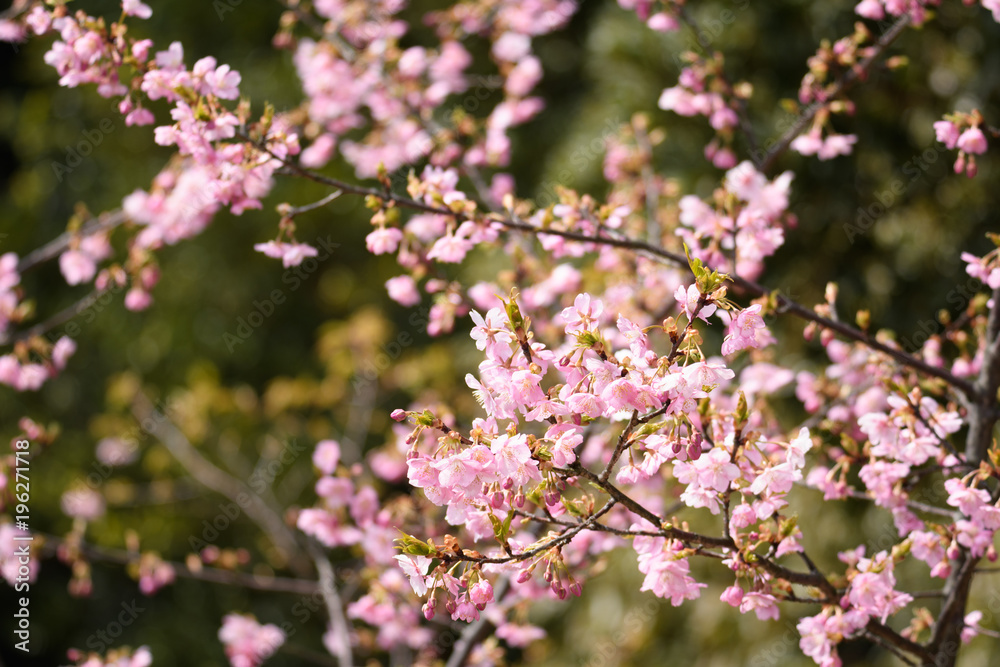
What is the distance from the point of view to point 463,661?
71.7 inches

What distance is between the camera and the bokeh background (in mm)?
3574

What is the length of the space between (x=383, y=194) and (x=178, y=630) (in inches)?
206

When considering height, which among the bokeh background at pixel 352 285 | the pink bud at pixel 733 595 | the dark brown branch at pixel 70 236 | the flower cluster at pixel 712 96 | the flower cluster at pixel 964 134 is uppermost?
the flower cluster at pixel 964 134

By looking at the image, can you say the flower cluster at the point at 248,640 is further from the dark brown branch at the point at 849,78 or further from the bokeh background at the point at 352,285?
the dark brown branch at the point at 849,78

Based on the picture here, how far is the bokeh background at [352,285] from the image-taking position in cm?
357

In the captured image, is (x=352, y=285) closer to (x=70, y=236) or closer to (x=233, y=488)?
(x=233, y=488)

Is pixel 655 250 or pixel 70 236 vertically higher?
pixel 655 250

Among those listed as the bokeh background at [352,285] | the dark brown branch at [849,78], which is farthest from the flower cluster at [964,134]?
the bokeh background at [352,285]

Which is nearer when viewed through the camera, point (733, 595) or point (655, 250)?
point (733, 595)

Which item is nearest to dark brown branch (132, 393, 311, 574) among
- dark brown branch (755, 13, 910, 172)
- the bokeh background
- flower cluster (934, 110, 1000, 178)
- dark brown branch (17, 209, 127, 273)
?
the bokeh background

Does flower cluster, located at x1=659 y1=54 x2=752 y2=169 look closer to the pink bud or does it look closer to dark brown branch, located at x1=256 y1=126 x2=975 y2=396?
dark brown branch, located at x1=256 y1=126 x2=975 y2=396

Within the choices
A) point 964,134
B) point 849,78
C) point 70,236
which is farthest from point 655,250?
point 70,236

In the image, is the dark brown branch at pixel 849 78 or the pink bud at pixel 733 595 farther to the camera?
the dark brown branch at pixel 849 78

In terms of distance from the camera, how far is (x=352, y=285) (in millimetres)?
6168
